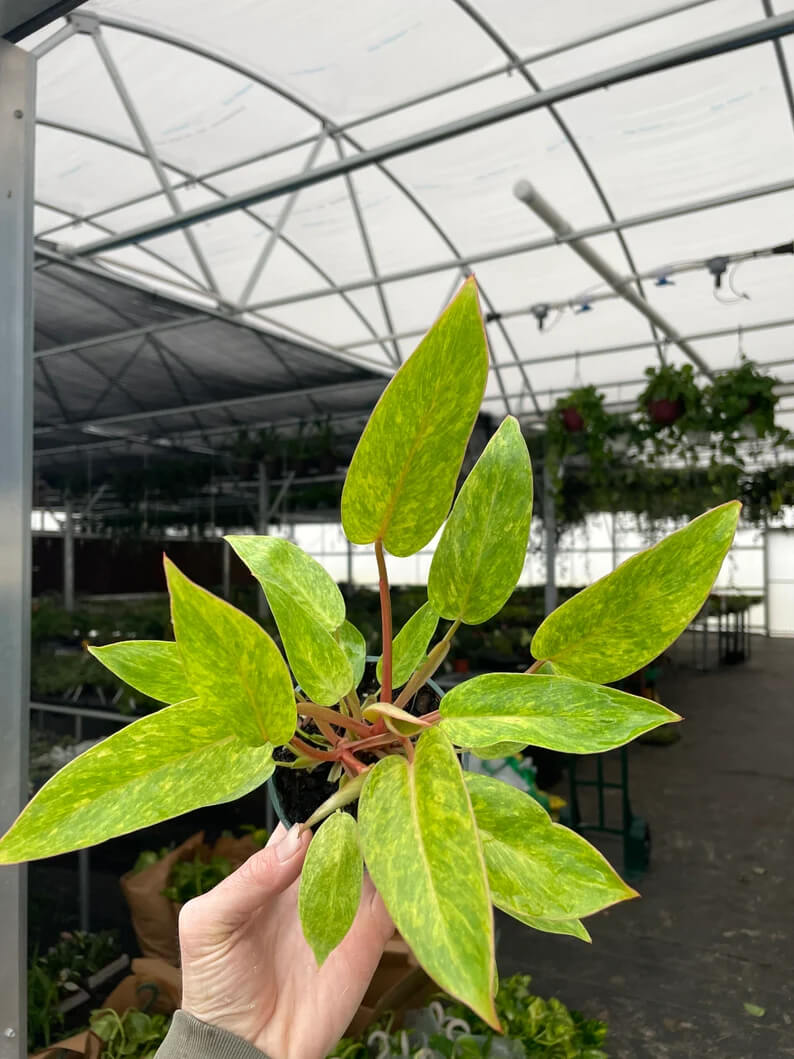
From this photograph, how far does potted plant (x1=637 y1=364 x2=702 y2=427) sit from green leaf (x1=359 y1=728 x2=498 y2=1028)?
143 inches

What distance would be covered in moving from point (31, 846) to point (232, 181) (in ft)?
11.8

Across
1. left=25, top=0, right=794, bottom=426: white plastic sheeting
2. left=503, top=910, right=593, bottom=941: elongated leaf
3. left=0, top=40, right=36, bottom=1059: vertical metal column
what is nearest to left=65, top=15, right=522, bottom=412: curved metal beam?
left=25, top=0, right=794, bottom=426: white plastic sheeting

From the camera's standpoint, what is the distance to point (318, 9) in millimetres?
2424

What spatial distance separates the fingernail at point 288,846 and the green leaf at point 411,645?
0.42 feet

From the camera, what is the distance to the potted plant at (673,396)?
3639mm

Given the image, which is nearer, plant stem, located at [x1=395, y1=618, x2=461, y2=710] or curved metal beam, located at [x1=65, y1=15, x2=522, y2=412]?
plant stem, located at [x1=395, y1=618, x2=461, y2=710]

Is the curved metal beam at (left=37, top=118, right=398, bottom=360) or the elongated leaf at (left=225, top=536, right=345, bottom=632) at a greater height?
the curved metal beam at (left=37, top=118, right=398, bottom=360)

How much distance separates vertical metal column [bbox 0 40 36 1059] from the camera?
1108 millimetres

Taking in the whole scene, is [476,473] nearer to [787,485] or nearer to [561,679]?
[561,679]

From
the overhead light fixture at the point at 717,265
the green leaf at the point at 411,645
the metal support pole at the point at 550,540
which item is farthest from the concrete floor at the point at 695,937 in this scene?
the overhead light fixture at the point at 717,265

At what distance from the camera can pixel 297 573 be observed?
1.50 feet

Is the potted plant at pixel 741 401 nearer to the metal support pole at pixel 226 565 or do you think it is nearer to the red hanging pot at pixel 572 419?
the red hanging pot at pixel 572 419

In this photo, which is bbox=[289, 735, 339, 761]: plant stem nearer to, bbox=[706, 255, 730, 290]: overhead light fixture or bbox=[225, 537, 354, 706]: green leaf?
bbox=[225, 537, 354, 706]: green leaf

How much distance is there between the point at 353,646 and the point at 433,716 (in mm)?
125
